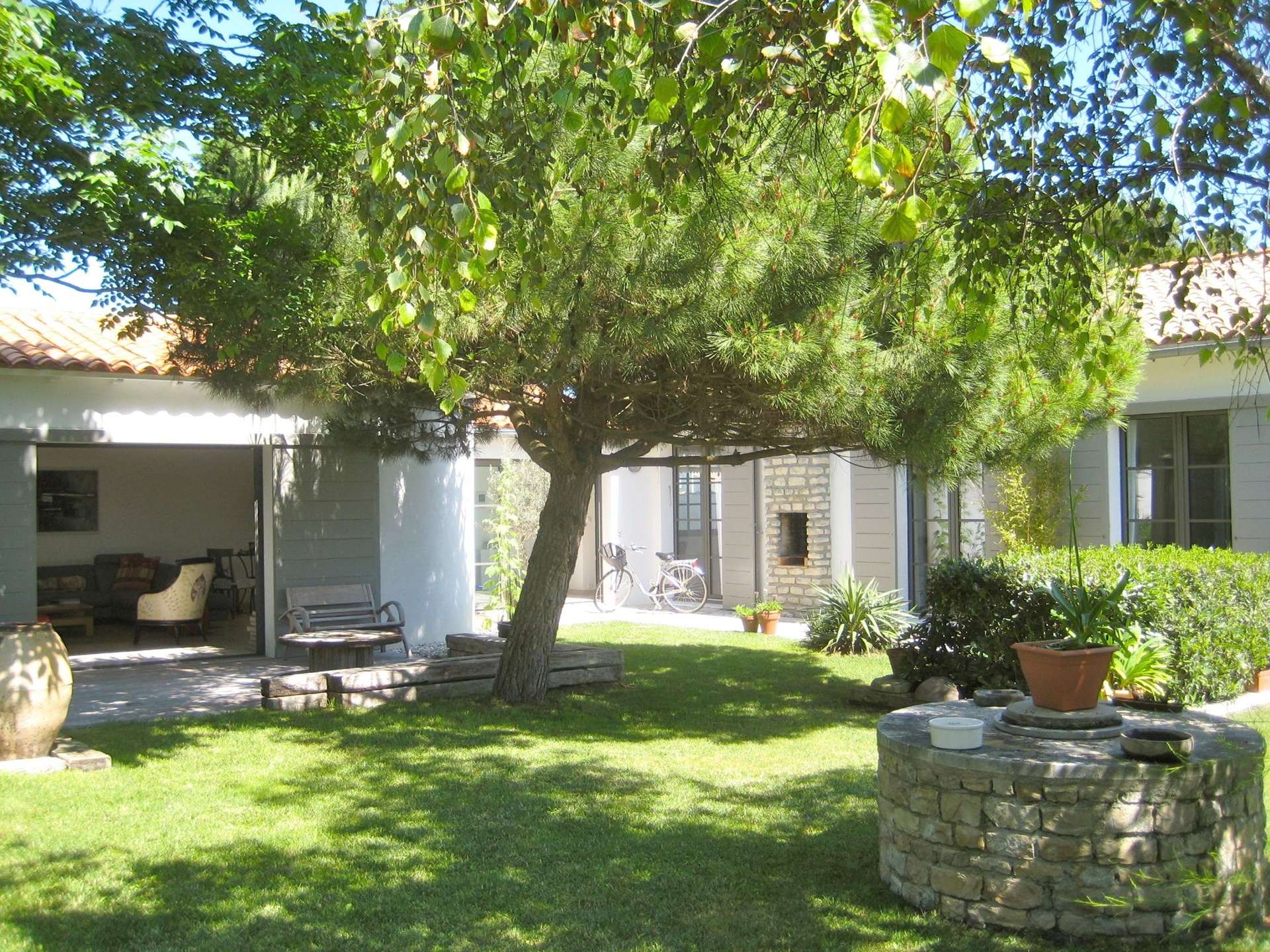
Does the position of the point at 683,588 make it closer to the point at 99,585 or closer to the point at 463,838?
the point at 99,585

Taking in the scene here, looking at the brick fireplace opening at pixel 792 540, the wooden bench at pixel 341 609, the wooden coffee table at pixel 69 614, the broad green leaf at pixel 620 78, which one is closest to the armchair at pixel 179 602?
the wooden coffee table at pixel 69 614

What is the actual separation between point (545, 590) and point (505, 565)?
485cm

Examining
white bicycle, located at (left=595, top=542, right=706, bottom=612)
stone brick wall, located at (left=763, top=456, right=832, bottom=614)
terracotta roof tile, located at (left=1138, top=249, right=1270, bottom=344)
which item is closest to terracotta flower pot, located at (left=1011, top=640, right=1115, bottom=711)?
terracotta roof tile, located at (left=1138, top=249, right=1270, bottom=344)

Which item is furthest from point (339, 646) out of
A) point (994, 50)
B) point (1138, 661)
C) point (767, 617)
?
point (994, 50)

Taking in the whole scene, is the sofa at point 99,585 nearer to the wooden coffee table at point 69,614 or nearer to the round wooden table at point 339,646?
the wooden coffee table at point 69,614

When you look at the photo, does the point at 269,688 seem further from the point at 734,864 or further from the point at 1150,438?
the point at 1150,438

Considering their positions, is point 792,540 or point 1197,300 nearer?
point 1197,300

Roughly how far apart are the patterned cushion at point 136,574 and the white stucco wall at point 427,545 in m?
4.39

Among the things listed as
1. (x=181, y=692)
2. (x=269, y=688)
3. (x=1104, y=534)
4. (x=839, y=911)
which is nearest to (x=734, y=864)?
(x=839, y=911)

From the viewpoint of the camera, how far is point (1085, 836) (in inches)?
167

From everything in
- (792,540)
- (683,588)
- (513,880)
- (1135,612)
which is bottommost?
(513,880)

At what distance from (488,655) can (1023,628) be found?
449cm

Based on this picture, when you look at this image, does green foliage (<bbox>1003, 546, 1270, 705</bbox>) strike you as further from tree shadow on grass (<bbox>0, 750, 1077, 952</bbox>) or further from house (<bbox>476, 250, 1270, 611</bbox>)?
tree shadow on grass (<bbox>0, 750, 1077, 952</bbox>)

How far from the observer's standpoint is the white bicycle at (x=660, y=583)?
16188 mm
